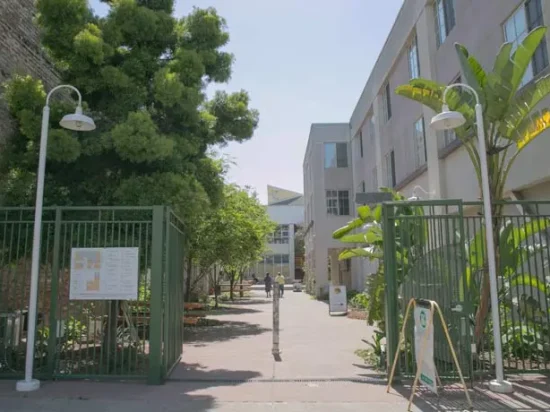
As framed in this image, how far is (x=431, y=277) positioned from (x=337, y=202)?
2560 cm

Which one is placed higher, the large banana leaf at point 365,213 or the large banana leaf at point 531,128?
the large banana leaf at point 531,128

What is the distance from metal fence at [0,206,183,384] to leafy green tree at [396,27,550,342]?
4.73m

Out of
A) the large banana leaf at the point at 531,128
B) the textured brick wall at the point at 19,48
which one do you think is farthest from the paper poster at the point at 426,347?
the textured brick wall at the point at 19,48

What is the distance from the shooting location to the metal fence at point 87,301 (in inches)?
309

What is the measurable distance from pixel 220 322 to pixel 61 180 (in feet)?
31.5

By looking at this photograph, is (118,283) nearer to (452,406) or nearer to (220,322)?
(452,406)

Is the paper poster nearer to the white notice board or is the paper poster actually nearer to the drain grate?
the drain grate

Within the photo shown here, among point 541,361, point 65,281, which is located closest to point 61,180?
point 65,281

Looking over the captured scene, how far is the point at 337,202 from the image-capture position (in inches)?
1308

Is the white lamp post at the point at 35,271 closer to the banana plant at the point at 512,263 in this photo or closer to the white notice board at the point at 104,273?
the white notice board at the point at 104,273

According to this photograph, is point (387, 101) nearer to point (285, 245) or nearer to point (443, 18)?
point (443, 18)

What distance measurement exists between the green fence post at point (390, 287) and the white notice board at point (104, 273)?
150 inches

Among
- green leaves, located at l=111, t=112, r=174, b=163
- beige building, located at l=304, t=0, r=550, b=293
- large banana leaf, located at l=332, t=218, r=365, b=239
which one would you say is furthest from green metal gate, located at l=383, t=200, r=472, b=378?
green leaves, located at l=111, t=112, r=174, b=163

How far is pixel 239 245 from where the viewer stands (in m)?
21.1
